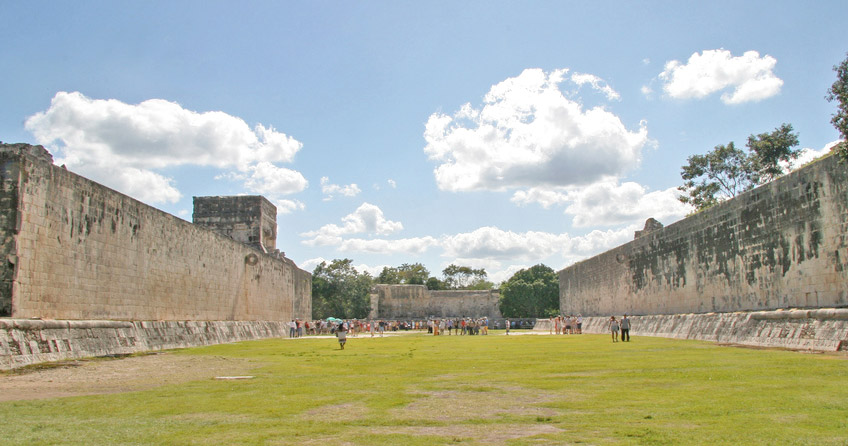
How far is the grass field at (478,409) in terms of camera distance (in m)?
4.56

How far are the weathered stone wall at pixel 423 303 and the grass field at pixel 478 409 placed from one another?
158 ft

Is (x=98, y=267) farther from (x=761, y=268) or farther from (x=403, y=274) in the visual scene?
(x=403, y=274)

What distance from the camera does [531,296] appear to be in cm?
6719

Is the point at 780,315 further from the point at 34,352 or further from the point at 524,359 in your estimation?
the point at 34,352

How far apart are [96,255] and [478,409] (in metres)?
11.6

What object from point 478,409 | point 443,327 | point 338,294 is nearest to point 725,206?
point 478,409

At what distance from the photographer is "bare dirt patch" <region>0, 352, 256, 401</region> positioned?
25.1 feet

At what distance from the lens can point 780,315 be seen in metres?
13.4

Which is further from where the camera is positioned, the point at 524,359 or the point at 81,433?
the point at 524,359

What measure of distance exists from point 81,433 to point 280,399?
2.22 m

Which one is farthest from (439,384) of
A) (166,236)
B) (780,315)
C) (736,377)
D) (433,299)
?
(433,299)

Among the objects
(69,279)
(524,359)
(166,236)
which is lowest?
(524,359)

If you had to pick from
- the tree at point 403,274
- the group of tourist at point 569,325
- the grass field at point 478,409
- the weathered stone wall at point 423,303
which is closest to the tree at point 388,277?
the tree at point 403,274

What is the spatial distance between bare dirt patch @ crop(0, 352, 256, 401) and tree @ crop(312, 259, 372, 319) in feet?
200
